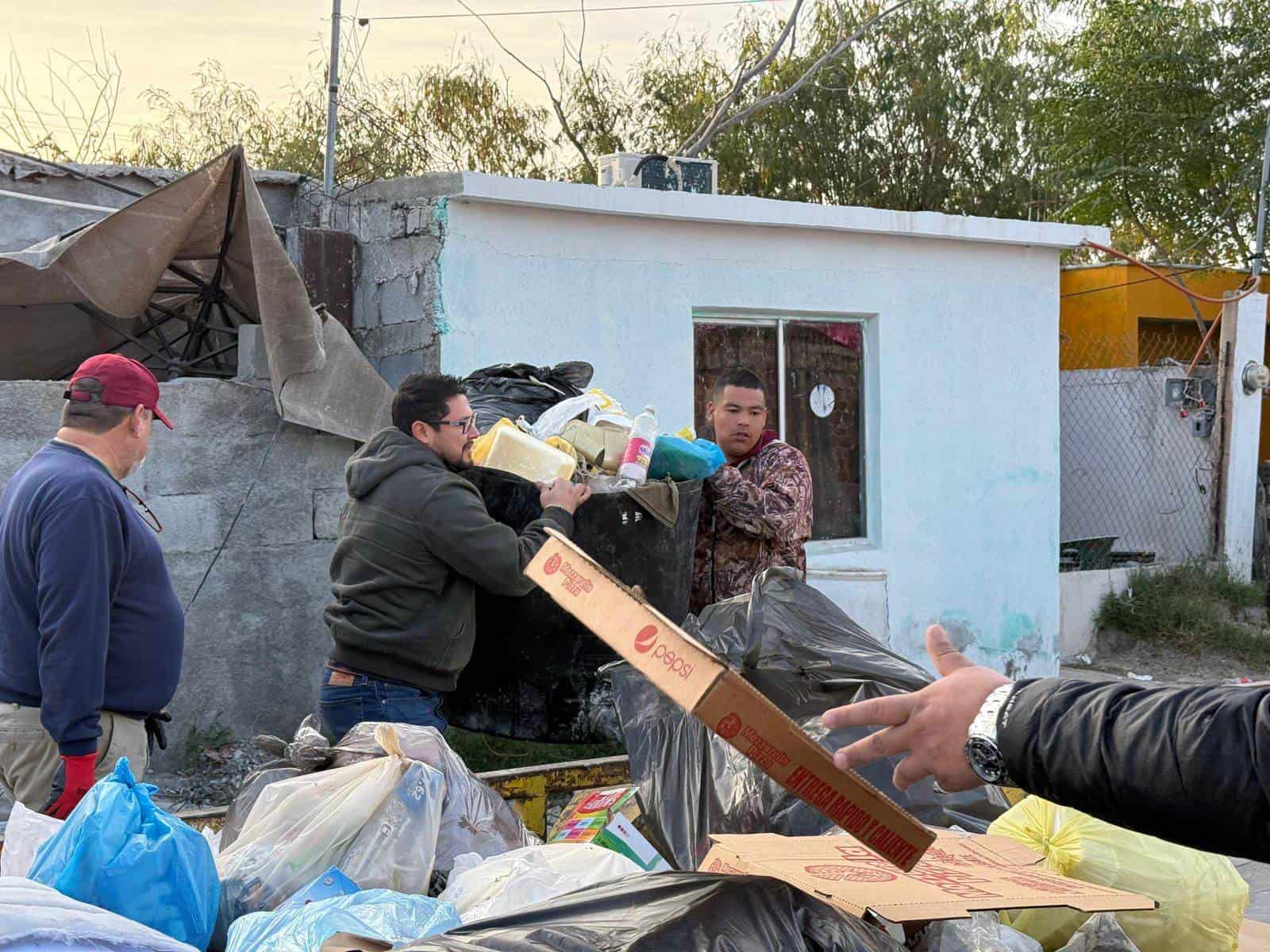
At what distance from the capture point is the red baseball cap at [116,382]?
375cm

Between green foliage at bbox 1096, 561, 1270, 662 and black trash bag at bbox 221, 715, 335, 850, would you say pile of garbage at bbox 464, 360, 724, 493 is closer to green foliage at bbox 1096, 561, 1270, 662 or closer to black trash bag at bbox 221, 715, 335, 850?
black trash bag at bbox 221, 715, 335, 850

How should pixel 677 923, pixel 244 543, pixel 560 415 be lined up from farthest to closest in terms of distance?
pixel 244 543 → pixel 560 415 → pixel 677 923

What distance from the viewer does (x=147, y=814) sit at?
242 centimetres

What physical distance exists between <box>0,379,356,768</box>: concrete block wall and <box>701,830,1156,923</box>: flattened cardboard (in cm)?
418

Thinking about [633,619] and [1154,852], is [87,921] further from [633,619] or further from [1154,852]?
[1154,852]

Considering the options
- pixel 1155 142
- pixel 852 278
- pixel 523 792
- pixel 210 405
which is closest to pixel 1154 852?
pixel 523 792

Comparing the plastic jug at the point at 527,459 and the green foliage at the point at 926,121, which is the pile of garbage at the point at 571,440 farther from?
the green foliage at the point at 926,121

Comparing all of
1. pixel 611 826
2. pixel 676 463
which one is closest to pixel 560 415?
pixel 676 463

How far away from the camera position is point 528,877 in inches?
96.7

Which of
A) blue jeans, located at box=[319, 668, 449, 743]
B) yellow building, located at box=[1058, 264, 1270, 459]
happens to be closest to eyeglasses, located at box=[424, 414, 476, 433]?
blue jeans, located at box=[319, 668, 449, 743]

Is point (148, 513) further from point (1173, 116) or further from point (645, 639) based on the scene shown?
point (1173, 116)

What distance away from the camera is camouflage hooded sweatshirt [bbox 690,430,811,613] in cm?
473

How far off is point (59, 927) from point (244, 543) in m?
4.46

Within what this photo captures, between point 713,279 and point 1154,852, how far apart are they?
538 cm
